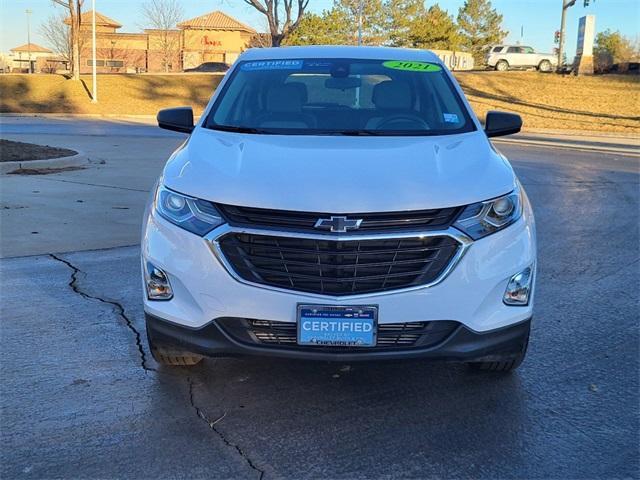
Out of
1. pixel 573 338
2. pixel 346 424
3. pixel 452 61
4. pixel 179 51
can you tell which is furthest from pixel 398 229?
pixel 179 51

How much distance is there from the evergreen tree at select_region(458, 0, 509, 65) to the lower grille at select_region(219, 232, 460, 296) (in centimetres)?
8168

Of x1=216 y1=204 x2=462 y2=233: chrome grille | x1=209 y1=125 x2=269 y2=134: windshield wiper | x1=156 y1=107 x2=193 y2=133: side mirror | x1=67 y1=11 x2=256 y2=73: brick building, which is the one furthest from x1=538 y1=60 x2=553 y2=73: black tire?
x1=216 y1=204 x2=462 y2=233: chrome grille

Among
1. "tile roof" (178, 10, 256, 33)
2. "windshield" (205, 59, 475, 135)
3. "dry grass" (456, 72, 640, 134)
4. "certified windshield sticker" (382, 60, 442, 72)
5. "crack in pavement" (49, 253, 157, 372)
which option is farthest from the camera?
"tile roof" (178, 10, 256, 33)

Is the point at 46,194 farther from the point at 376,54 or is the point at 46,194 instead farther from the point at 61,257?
the point at 376,54

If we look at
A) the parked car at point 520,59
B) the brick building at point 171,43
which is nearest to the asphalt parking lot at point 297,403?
the parked car at point 520,59

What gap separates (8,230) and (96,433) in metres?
5.08

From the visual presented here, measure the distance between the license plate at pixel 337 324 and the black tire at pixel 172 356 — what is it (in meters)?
0.65

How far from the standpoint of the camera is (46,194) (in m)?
9.87

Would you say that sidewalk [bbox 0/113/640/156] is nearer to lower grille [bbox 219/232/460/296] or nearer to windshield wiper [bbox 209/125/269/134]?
windshield wiper [bbox 209/125/269/134]

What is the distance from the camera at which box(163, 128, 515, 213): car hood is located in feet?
10.3

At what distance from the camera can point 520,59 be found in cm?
4803

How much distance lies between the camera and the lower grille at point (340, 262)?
3.10 meters

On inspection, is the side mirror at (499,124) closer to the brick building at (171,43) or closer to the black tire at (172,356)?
the black tire at (172,356)

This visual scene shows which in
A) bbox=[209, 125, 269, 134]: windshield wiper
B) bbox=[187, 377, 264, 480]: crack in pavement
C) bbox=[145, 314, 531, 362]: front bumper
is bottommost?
bbox=[187, 377, 264, 480]: crack in pavement
